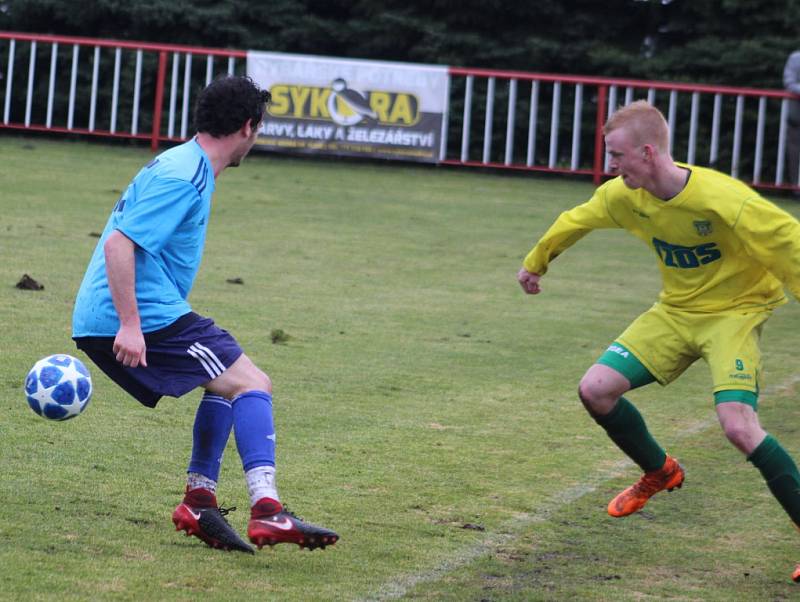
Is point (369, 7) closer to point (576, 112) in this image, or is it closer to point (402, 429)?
point (576, 112)

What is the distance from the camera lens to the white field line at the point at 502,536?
4.81m

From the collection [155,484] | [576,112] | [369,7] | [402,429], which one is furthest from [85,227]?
[369,7]

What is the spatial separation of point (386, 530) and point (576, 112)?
53.7ft

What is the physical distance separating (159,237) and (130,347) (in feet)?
1.31

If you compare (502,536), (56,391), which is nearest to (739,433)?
(502,536)

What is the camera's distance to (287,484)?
19.7 ft

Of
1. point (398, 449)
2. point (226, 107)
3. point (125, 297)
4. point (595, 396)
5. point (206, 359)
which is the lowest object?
point (398, 449)

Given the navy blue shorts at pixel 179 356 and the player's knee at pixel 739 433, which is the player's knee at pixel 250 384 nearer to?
the navy blue shorts at pixel 179 356

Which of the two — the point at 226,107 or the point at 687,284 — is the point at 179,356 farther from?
the point at 687,284

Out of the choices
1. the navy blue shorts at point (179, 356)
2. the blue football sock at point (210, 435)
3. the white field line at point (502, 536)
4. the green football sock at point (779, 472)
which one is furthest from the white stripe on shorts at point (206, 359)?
the green football sock at point (779, 472)

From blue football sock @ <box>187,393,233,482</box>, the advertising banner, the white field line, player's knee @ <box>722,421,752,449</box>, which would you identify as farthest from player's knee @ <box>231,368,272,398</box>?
the advertising banner

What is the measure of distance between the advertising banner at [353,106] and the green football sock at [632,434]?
14.8 meters

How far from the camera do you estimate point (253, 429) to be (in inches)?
196

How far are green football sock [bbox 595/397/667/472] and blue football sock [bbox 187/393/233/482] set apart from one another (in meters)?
1.62
